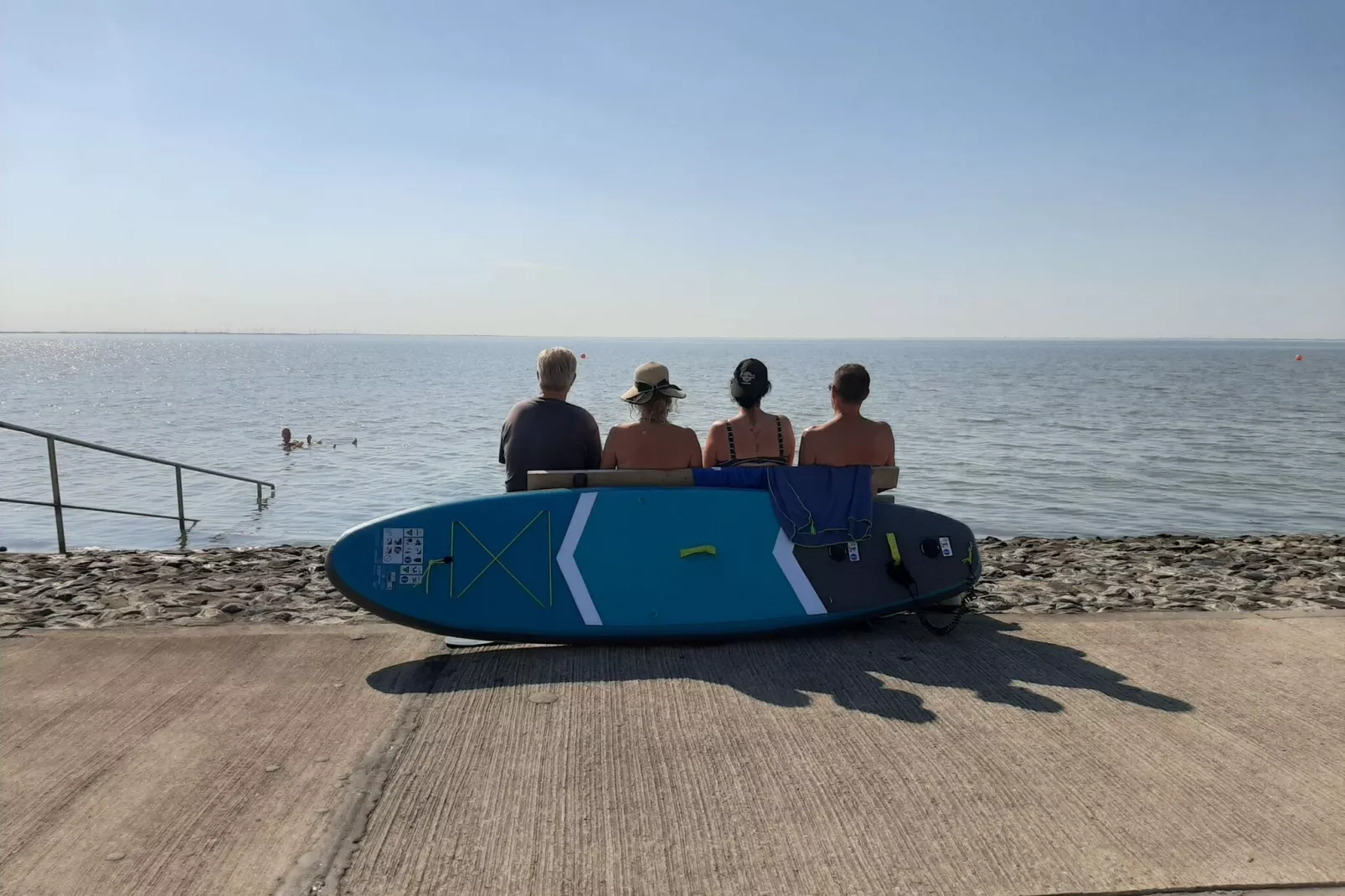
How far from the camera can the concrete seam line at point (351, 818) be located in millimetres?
2701

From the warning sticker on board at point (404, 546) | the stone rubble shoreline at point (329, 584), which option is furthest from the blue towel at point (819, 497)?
the warning sticker on board at point (404, 546)

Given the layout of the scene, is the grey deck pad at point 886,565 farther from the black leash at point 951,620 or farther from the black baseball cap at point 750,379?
the black baseball cap at point 750,379

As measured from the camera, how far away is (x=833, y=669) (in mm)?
4434

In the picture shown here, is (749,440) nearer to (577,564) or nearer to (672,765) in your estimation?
(577,564)

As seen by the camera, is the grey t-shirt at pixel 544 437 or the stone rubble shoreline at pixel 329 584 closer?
the grey t-shirt at pixel 544 437

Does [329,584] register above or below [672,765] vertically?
below

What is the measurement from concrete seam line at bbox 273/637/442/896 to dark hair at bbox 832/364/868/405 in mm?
2827

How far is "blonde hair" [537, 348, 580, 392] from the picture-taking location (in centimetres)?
536

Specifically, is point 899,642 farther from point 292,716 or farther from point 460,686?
point 292,716

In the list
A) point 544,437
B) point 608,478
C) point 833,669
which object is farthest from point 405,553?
point 833,669

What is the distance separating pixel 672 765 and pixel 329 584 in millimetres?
4368

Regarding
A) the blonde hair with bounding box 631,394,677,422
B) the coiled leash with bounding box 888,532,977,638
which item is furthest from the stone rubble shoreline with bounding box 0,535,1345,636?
the blonde hair with bounding box 631,394,677,422

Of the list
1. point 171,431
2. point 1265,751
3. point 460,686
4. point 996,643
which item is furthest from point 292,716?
point 171,431

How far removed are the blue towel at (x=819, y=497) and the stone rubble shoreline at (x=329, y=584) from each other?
1.19 meters
